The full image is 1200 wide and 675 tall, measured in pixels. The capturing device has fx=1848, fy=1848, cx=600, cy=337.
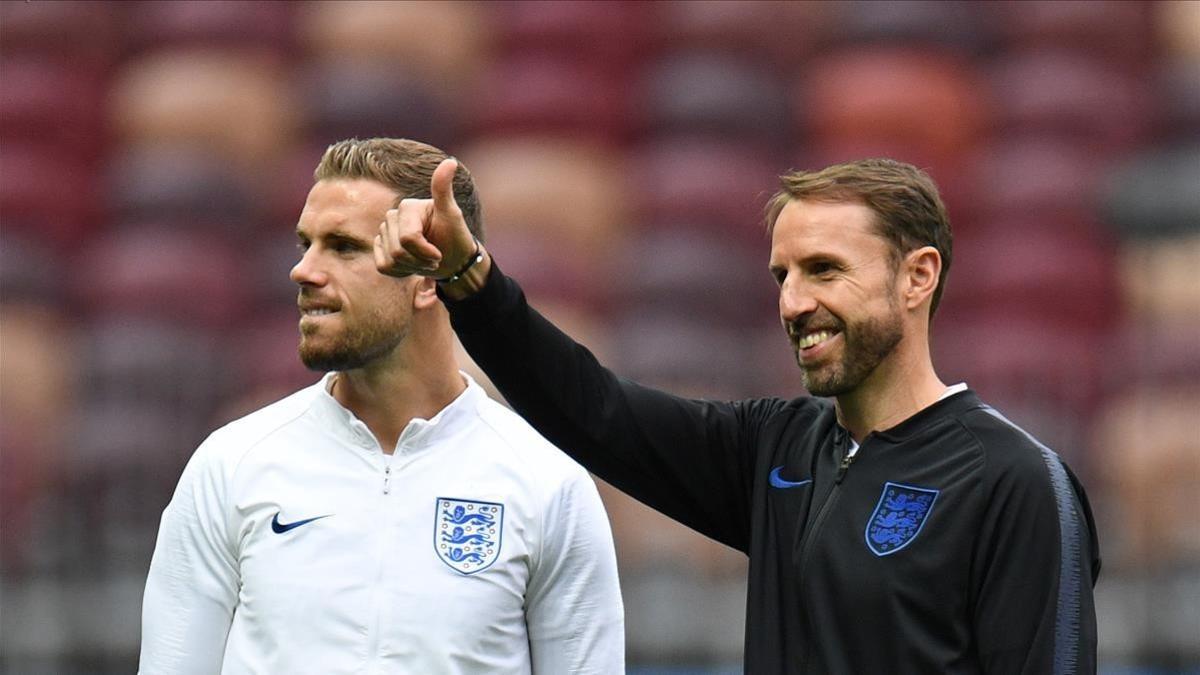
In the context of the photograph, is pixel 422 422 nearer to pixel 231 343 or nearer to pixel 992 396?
pixel 992 396

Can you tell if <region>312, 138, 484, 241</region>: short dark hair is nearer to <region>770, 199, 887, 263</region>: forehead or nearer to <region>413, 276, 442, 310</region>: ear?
<region>413, 276, 442, 310</region>: ear

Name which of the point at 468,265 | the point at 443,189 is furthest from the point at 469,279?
the point at 443,189

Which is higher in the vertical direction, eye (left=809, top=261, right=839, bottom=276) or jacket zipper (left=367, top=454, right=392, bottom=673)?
eye (left=809, top=261, right=839, bottom=276)

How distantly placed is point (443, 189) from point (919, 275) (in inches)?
29.9

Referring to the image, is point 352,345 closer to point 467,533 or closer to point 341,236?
point 341,236

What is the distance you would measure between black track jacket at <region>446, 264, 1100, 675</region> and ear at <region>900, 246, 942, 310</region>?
16 centimetres

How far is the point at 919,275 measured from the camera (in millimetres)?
2816

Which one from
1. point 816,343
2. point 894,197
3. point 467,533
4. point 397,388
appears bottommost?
point 467,533

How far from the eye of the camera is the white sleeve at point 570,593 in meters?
3.02

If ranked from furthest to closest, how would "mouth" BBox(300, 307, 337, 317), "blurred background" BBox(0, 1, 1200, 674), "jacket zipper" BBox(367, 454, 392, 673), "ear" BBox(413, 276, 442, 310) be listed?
1. "blurred background" BBox(0, 1, 1200, 674)
2. "ear" BBox(413, 276, 442, 310)
3. "mouth" BBox(300, 307, 337, 317)
4. "jacket zipper" BBox(367, 454, 392, 673)

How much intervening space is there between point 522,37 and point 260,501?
7.36 meters

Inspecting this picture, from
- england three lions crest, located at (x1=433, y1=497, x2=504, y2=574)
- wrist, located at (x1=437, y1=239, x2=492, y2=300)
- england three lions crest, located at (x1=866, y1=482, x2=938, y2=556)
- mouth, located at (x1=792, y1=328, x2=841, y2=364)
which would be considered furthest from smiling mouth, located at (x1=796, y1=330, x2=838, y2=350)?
england three lions crest, located at (x1=433, y1=497, x2=504, y2=574)

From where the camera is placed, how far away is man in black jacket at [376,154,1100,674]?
2561 millimetres

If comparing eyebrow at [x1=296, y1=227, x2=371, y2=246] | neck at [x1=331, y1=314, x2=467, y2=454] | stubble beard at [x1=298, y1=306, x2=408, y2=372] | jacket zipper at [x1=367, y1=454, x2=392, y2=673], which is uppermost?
eyebrow at [x1=296, y1=227, x2=371, y2=246]
